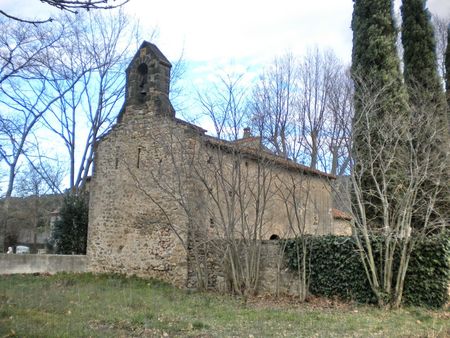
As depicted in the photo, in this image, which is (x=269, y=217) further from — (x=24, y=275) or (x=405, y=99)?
(x=24, y=275)

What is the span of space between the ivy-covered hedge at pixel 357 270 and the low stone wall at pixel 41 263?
953 centimetres

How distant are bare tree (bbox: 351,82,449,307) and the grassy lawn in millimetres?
1155

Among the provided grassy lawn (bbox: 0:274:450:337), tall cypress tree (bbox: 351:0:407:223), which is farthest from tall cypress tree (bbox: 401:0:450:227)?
grassy lawn (bbox: 0:274:450:337)

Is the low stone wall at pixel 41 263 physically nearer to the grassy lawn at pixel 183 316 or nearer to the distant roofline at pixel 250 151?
the grassy lawn at pixel 183 316

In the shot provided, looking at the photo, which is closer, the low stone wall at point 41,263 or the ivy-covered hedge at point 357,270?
the ivy-covered hedge at point 357,270

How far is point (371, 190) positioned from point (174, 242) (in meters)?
7.23

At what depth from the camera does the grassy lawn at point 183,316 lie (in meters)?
7.81

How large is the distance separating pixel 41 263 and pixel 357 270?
42.3ft

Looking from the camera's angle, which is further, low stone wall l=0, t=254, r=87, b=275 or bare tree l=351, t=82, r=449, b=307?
low stone wall l=0, t=254, r=87, b=275

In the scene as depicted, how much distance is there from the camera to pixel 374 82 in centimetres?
1459

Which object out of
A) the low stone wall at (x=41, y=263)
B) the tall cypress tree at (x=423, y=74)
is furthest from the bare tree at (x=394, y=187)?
the low stone wall at (x=41, y=263)

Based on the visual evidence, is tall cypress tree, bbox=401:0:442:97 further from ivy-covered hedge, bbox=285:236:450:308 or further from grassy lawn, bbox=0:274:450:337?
grassy lawn, bbox=0:274:450:337

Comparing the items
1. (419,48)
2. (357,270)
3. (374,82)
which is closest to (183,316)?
(357,270)

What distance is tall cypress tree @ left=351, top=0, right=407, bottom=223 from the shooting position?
44.7ft
